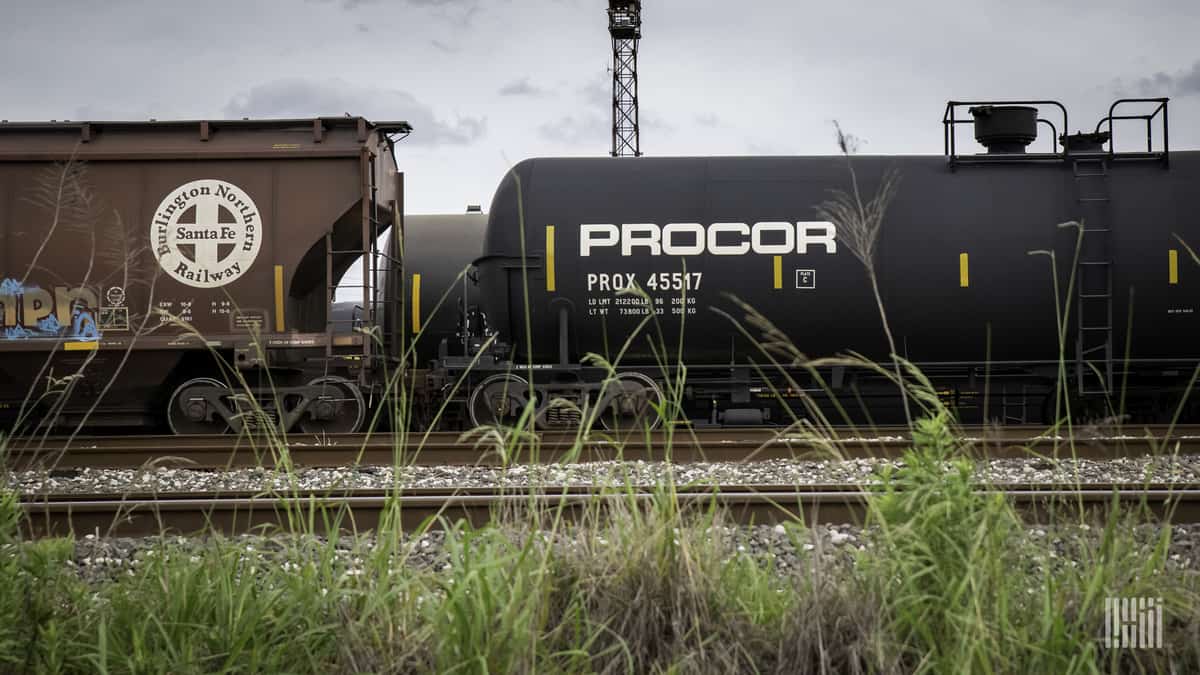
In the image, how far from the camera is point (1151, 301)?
9.62 meters

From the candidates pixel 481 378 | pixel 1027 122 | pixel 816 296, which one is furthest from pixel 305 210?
pixel 1027 122

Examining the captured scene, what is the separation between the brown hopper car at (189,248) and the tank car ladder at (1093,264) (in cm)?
781

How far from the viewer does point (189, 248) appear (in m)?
10.3

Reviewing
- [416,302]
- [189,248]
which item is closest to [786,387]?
[416,302]

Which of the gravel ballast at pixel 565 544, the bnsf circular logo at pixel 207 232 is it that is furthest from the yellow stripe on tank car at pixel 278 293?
the gravel ballast at pixel 565 544

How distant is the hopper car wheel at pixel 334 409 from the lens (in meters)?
10.3

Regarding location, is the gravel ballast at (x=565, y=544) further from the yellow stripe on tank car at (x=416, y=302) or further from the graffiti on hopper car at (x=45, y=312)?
the yellow stripe on tank car at (x=416, y=302)

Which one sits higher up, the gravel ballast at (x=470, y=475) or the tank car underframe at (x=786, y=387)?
the tank car underframe at (x=786, y=387)

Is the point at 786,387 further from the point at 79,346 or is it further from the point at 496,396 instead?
the point at 79,346

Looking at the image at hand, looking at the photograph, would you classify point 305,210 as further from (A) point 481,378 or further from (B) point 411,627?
(B) point 411,627

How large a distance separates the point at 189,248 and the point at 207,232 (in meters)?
0.27

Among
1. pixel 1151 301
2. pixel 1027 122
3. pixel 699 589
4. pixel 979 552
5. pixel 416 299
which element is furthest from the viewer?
pixel 416 299

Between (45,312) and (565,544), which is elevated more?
(45,312)

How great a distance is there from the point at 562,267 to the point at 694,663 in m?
7.37
